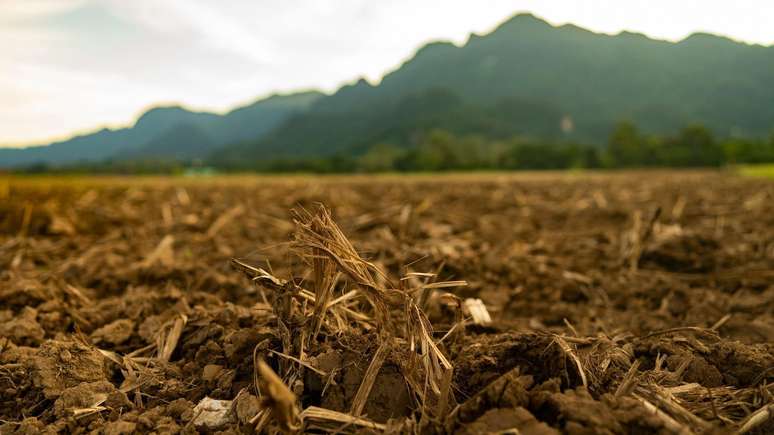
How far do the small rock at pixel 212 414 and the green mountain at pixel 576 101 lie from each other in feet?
315

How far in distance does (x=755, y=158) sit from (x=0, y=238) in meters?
48.7

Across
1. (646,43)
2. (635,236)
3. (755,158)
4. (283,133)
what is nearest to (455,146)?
(755,158)

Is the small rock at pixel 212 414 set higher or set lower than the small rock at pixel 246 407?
lower

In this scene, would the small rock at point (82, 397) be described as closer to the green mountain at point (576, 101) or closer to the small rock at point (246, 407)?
the small rock at point (246, 407)

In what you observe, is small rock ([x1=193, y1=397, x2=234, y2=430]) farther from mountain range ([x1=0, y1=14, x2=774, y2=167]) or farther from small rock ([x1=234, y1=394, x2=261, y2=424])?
mountain range ([x1=0, y1=14, x2=774, y2=167])

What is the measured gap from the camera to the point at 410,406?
127 centimetres

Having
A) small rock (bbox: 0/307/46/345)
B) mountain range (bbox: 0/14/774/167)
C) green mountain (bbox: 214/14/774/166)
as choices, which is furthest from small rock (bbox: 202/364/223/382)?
green mountain (bbox: 214/14/774/166)

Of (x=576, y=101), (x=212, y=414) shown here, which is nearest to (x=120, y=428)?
(x=212, y=414)

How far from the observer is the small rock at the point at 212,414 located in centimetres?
132

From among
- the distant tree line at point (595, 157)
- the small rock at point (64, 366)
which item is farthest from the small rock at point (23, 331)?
the distant tree line at point (595, 157)

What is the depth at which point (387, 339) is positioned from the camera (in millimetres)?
1318

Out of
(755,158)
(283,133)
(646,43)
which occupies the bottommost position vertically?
(755,158)

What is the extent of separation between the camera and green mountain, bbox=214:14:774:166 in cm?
11919

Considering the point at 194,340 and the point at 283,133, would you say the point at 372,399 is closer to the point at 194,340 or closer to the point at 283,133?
the point at 194,340
